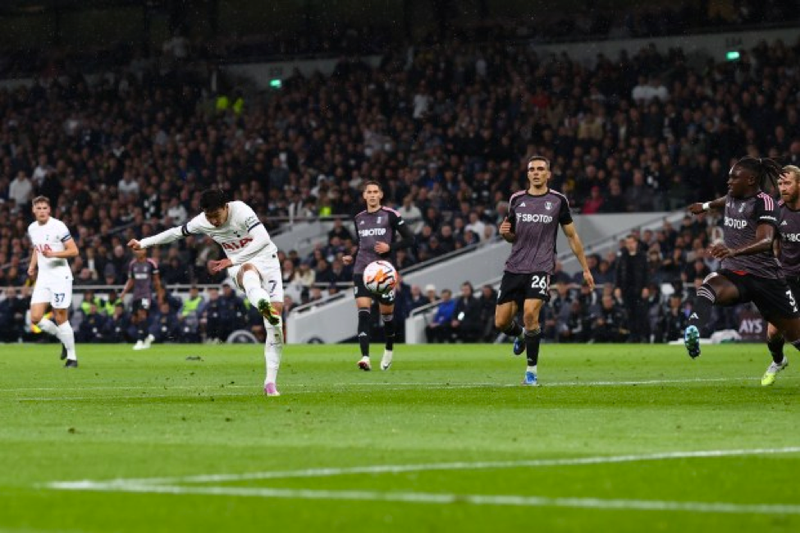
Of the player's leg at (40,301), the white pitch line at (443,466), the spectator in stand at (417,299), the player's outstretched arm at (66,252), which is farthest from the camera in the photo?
the spectator in stand at (417,299)

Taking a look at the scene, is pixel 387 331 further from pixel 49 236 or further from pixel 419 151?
pixel 419 151

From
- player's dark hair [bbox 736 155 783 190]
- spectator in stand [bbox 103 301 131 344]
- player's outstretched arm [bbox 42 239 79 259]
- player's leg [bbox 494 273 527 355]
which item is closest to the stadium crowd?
spectator in stand [bbox 103 301 131 344]

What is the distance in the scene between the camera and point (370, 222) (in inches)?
880

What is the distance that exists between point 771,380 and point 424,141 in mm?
25630

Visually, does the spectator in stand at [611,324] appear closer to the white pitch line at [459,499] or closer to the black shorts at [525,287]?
the black shorts at [525,287]

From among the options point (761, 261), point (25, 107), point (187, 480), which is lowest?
point (187, 480)

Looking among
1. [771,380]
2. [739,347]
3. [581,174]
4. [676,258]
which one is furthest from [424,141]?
[771,380]

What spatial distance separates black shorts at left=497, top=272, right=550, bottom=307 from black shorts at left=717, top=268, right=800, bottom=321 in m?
2.24

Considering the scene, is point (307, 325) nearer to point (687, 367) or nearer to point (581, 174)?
point (581, 174)

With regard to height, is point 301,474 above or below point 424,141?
below

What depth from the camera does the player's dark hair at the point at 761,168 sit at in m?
15.8

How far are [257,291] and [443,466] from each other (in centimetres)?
608

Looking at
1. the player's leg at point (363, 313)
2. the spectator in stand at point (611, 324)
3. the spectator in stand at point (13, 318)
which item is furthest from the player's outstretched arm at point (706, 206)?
the spectator in stand at point (13, 318)

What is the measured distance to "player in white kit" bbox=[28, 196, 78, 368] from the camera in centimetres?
2416
